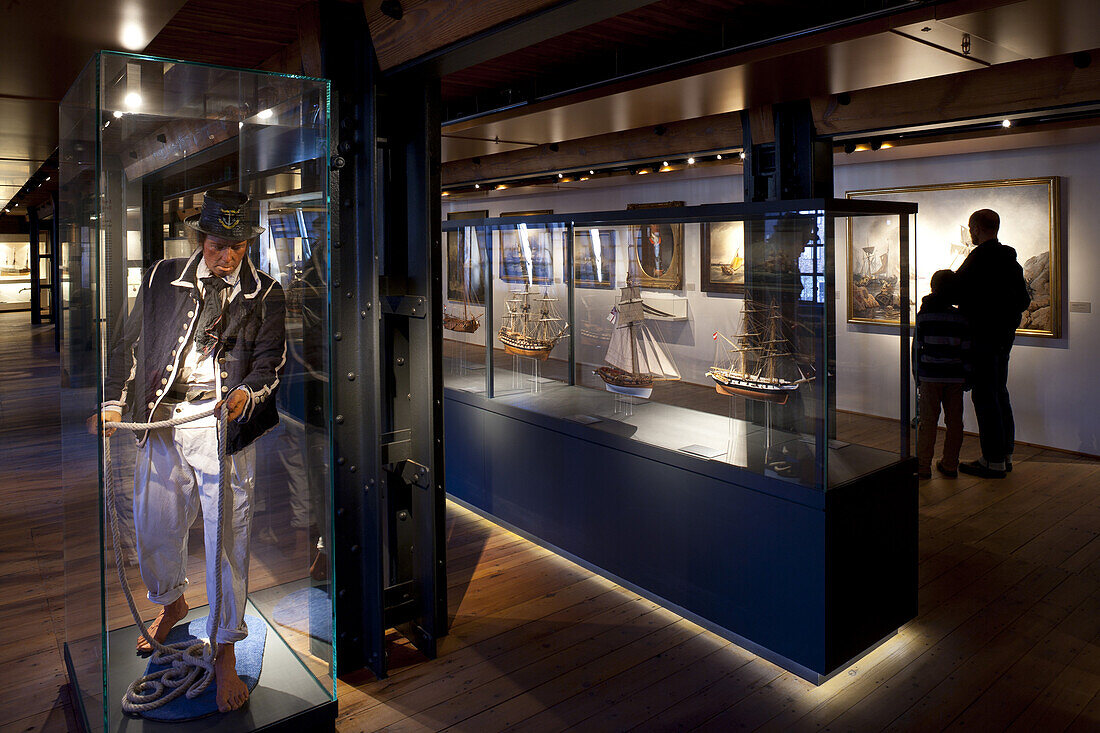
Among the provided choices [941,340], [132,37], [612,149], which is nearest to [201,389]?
[132,37]

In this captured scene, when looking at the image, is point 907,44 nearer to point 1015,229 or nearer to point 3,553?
point 1015,229

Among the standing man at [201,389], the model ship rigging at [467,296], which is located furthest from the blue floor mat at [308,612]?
the model ship rigging at [467,296]

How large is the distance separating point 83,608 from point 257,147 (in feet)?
5.45

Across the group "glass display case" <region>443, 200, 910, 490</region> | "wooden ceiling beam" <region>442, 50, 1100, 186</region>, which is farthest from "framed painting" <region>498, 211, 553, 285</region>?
"wooden ceiling beam" <region>442, 50, 1100, 186</region>

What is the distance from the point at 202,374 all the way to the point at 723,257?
2311 millimetres

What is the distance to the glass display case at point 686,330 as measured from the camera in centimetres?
338

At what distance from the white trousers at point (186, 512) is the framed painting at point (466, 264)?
3.18 meters

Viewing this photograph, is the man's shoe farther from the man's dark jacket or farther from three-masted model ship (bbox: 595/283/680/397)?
three-masted model ship (bbox: 595/283/680/397)

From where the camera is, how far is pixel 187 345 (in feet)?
7.72

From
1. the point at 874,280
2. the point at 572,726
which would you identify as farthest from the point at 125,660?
the point at 874,280

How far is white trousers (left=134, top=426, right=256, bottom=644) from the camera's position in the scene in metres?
2.38

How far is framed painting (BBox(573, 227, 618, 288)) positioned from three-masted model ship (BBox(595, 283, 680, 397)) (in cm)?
16

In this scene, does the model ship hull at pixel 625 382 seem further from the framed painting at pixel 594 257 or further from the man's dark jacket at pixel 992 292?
the man's dark jacket at pixel 992 292

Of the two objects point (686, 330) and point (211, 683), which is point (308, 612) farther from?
point (686, 330)
